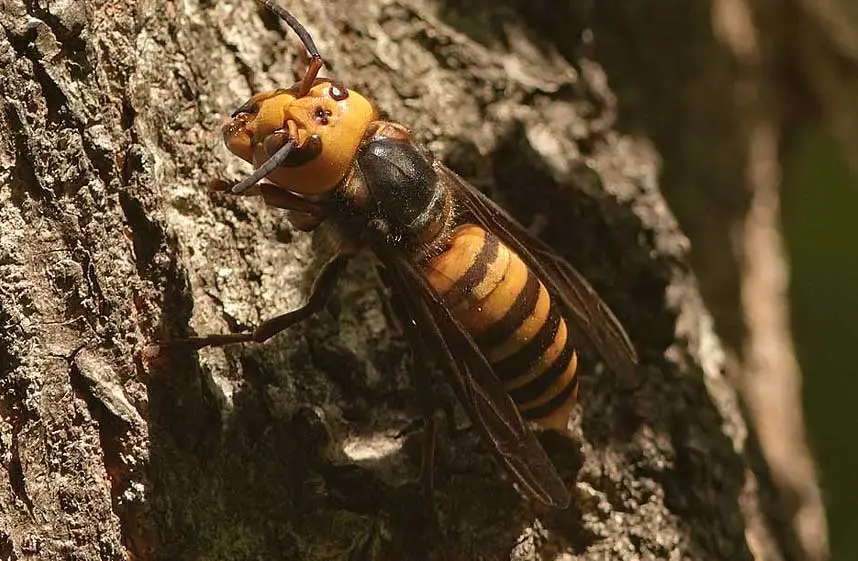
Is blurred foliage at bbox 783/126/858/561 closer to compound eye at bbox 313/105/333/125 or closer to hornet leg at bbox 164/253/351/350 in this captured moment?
hornet leg at bbox 164/253/351/350

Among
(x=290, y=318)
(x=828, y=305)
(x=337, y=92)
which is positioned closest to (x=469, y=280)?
(x=290, y=318)

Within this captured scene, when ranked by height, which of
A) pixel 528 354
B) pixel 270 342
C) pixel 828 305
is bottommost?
pixel 828 305

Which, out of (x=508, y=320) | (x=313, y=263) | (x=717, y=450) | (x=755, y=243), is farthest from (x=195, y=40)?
(x=755, y=243)

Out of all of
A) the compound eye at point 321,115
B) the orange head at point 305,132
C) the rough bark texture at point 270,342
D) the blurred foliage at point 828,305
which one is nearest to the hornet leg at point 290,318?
the rough bark texture at point 270,342

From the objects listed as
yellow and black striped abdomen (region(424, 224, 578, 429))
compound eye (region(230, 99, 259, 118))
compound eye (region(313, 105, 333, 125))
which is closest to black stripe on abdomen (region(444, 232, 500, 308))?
yellow and black striped abdomen (region(424, 224, 578, 429))

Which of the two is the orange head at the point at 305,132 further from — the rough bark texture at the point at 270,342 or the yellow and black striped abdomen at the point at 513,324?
the yellow and black striped abdomen at the point at 513,324

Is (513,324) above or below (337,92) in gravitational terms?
below

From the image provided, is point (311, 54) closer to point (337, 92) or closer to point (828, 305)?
point (337, 92)
